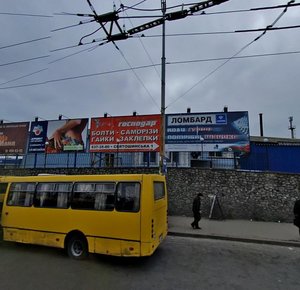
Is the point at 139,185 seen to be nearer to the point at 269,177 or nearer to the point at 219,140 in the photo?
the point at 269,177

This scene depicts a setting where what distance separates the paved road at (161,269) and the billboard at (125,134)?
957 cm

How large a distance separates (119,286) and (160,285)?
2.88 feet

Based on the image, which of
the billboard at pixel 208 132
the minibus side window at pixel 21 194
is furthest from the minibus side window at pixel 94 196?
the billboard at pixel 208 132

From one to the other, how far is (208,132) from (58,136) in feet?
35.3

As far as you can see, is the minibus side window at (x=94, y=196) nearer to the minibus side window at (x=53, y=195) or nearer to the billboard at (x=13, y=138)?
the minibus side window at (x=53, y=195)

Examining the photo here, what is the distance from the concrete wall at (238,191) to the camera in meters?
14.2

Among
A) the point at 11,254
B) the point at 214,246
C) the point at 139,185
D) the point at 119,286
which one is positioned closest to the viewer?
the point at 119,286

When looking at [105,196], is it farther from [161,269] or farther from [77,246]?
[161,269]

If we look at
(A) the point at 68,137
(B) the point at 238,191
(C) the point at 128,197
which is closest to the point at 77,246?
(C) the point at 128,197

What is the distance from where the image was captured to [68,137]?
19.9 metres

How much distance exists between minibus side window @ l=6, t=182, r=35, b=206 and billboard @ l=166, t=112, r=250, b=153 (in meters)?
10.9

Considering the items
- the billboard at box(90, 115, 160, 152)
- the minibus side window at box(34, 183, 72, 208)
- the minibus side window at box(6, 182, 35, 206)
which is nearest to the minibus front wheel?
the minibus side window at box(34, 183, 72, 208)

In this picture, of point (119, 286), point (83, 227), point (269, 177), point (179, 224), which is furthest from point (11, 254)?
point (269, 177)

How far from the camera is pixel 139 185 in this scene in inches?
286
